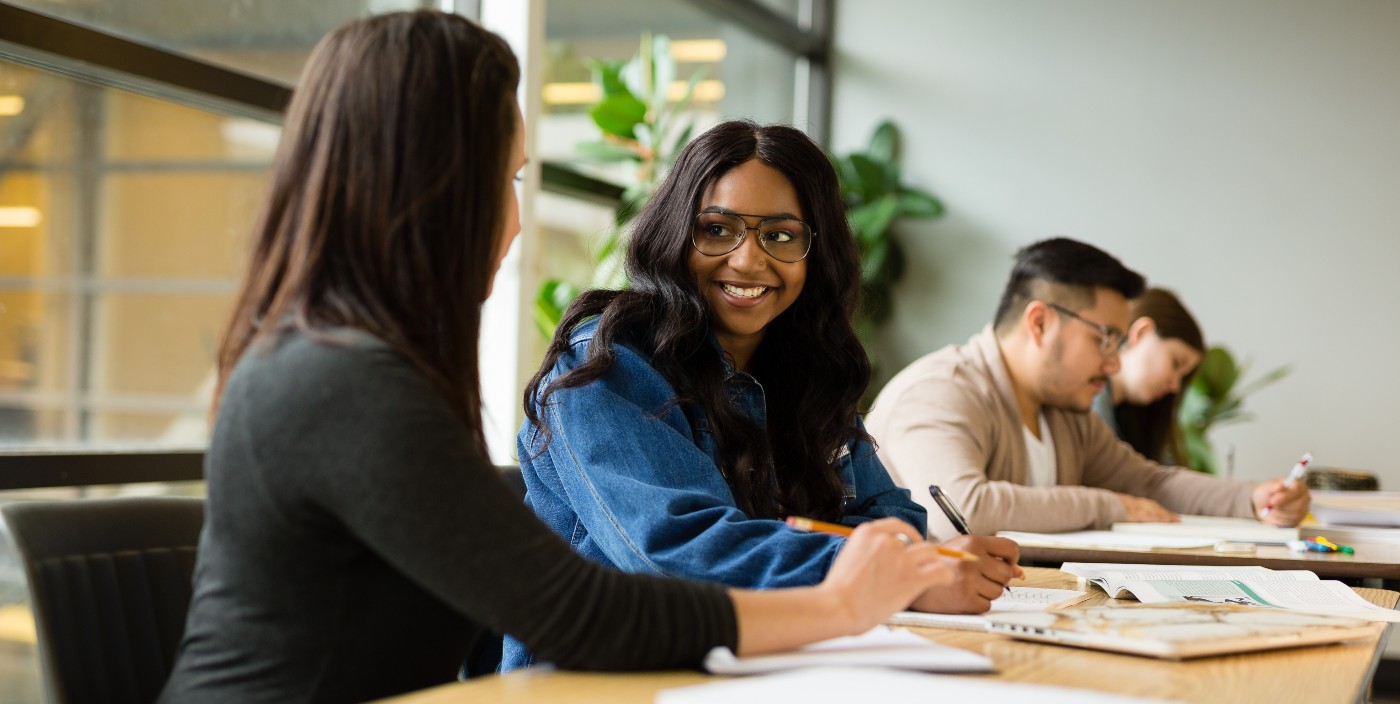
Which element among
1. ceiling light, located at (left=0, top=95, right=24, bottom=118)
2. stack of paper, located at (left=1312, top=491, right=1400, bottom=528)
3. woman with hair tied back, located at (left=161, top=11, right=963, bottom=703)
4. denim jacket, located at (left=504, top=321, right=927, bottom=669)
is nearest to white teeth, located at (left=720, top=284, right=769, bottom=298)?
denim jacket, located at (left=504, top=321, right=927, bottom=669)

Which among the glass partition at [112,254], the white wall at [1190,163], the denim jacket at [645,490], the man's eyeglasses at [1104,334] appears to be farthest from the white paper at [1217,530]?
the white wall at [1190,163]

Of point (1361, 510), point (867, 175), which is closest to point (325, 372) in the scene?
point (1361, 510)

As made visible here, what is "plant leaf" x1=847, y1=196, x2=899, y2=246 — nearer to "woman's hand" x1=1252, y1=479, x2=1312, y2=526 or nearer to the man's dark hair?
the man's dark hair

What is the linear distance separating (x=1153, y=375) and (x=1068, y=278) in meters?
0.94

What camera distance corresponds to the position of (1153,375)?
4055mm

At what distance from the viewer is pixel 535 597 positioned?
102cm

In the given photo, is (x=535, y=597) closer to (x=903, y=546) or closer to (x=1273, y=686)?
(x=903, y=546)

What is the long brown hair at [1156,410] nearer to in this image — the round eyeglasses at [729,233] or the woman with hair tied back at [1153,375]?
the woman with hair tied back at [1153,375]

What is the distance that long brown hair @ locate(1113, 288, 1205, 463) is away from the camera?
411cm

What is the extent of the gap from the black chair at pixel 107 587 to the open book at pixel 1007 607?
754mm

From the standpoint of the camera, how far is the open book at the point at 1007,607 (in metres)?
1.43

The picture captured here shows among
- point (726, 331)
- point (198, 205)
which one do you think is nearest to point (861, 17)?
point (198, 205)

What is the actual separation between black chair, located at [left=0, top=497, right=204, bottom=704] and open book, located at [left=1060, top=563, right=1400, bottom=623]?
1.14m

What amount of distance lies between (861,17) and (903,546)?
5.78m
